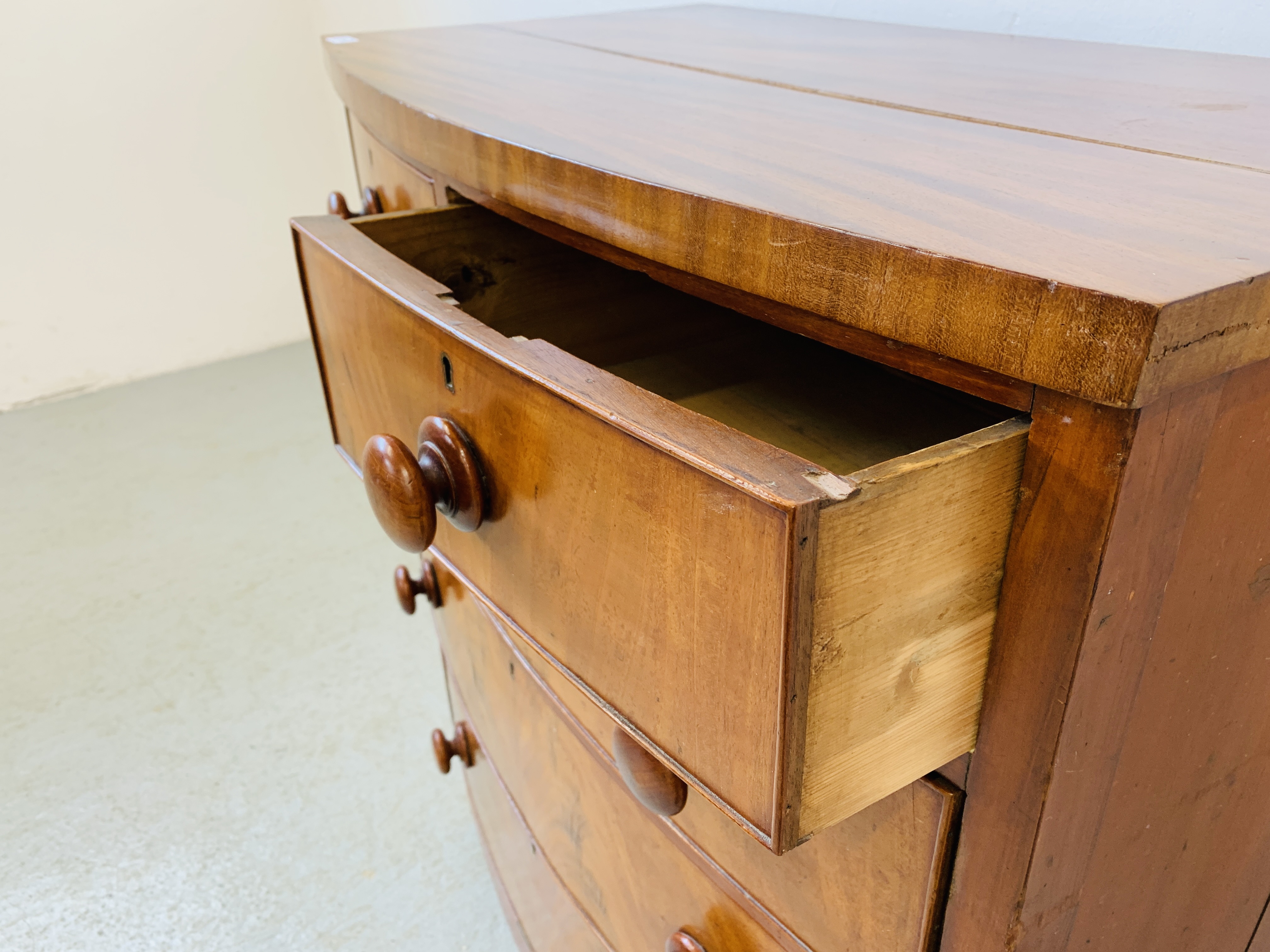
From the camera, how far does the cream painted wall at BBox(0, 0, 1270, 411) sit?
83.4 inches

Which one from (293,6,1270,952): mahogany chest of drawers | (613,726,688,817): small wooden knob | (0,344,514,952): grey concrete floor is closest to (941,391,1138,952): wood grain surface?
(293,6,1270,952): mahogany chest of drawers

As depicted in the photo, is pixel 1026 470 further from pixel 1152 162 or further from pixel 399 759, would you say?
pixel 399 759

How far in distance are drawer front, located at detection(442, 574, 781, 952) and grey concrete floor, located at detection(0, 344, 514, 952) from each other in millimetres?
360

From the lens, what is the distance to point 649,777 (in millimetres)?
406

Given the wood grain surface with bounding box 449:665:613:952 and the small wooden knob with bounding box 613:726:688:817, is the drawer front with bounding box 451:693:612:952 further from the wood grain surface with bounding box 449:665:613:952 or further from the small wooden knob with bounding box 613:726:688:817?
the small wooden knob with bounding box 613:726:688:817

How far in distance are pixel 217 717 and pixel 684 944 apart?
956mm

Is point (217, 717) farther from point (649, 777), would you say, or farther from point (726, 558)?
point (726, 558)

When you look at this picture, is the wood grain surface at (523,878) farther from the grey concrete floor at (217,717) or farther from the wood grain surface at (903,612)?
the wood grain surface at (903,612)

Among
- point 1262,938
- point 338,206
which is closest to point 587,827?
point 1262,938

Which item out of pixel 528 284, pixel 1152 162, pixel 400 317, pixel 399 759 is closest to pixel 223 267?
pixel 399 759

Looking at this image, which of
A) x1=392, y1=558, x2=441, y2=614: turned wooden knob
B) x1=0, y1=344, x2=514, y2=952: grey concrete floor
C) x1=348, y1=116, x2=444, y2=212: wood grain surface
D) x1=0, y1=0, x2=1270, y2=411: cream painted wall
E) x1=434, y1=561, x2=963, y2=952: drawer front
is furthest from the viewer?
x1=0, y1=0, x2=1270, y2=411: cream painted wall

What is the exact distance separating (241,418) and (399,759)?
1182mm

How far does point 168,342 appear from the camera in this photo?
2389 millimetres

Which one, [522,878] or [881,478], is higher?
[881,478]
